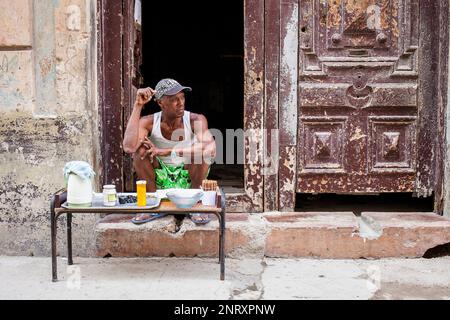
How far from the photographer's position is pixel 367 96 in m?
4.53

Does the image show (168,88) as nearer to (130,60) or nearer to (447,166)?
(130,60)

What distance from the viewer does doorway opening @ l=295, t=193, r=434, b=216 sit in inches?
202

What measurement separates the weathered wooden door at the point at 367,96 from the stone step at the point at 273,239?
1.67ft

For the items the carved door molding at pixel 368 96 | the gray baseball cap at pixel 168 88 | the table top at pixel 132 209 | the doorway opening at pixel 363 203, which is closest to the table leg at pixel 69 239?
the table top at pixel 132 209

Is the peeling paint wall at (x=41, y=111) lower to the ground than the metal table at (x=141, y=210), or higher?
higher

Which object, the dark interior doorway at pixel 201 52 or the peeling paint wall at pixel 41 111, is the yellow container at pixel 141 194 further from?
the dark interior doorway at pixel 201 52

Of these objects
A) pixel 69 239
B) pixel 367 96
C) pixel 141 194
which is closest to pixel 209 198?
pixel 141 194

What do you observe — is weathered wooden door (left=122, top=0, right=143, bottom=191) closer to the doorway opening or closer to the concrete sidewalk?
the concrete sidewalk

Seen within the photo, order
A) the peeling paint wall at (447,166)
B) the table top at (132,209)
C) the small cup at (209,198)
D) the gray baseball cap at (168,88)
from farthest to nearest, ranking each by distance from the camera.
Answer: the peeling paint wall at (447,166)
the gray baseball cap at (168,88)
the small cup at (209,198)
the table top at (132,209)

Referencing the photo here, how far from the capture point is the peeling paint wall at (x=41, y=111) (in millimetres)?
4172

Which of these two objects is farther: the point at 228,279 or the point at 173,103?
the point at 173,103

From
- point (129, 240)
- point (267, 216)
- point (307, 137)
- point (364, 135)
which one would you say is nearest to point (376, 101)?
point (364, 135)

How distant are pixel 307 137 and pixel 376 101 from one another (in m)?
0.67

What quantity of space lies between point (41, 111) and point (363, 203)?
3.31m
